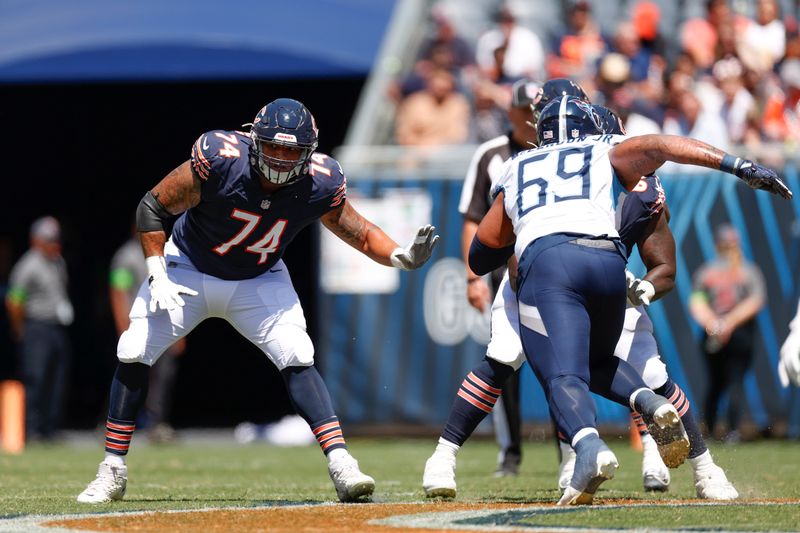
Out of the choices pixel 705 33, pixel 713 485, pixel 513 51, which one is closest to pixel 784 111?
pixel 705 33

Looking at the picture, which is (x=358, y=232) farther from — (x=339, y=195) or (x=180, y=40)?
(x=180, y=40)

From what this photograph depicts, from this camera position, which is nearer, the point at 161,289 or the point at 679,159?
the point at 679,159

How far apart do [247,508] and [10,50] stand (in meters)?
9.49

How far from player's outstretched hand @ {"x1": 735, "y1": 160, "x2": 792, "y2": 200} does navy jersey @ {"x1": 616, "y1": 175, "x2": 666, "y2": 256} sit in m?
0.92

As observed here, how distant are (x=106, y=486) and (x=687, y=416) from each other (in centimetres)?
276

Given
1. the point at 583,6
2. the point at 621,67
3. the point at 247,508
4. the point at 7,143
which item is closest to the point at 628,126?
the point at 621,67

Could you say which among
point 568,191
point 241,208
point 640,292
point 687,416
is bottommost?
point 687,416

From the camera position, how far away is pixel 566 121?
5734 mm

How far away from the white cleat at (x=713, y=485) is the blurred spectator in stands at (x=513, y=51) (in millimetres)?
7572

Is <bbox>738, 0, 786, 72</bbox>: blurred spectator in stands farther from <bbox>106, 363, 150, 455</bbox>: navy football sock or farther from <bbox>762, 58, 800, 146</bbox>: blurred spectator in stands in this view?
<bbox>106, 363, 150, 455</bbox>: navy football sock

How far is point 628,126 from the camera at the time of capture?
12.1 metres

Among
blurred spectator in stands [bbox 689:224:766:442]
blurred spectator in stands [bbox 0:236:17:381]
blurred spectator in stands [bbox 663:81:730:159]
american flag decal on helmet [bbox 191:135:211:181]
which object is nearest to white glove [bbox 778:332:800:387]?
american flag decal on helmet [bbox 191:135:211:181]

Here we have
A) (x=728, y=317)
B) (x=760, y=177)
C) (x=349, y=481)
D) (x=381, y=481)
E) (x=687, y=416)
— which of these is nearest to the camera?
(x=760, y=177)

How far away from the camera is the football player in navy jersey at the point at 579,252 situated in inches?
210
